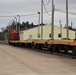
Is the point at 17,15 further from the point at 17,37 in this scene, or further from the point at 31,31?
the point at 17,37

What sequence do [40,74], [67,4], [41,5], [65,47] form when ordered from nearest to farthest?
[40,74] < [65,47] < [67,4] < [41,5]

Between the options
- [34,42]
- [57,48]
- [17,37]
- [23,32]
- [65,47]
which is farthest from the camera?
[23,32]

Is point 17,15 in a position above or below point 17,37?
above

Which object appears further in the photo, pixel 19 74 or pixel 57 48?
pixel 57 48

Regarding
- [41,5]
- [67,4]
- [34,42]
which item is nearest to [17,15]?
[41,5]

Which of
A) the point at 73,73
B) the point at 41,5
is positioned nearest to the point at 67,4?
the point at 41,5

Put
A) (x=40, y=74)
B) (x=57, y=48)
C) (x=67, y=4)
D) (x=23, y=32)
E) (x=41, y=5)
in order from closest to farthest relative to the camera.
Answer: (x=40, y=74) → (x=57, y=48) → (x=67, y=4) → (x=41, y=5) → (x=23, y=32)

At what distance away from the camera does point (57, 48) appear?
34.5 metres

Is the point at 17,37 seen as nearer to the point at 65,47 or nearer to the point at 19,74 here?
the point at 65,47

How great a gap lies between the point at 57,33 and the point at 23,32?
10003 mm

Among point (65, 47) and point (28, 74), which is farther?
point (65, 47)

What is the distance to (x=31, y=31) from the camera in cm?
9938

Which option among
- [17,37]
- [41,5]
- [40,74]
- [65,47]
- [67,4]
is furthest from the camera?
[17,37]

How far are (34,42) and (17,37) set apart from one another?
88.1 ft
